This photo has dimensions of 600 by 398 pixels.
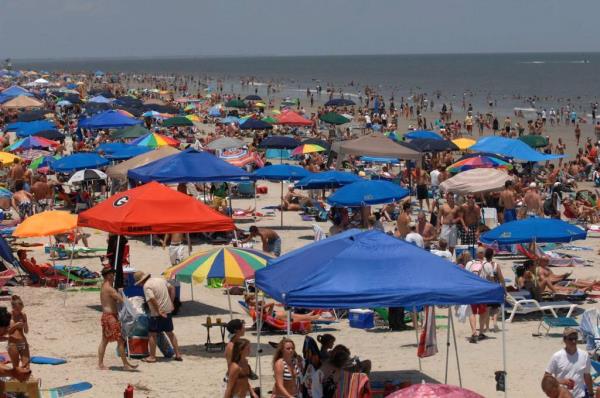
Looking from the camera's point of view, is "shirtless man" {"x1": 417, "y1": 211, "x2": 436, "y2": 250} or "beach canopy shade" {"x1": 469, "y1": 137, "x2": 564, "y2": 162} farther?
"beach canopy shade" {"x1": 469, "y1": 137, "x2": 564, "y2": 162}

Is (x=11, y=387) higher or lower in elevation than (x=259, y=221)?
higher

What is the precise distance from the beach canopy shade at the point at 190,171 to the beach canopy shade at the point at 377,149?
3761mm

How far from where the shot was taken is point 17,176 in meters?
23.8

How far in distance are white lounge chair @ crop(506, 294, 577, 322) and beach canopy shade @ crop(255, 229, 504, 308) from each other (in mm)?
4865

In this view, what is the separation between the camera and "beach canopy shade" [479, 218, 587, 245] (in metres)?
14.3

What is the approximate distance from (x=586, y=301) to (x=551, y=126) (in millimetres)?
39506

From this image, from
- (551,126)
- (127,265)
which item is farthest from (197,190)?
(551,126)

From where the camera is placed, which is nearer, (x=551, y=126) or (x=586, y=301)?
(x=586, y=301)

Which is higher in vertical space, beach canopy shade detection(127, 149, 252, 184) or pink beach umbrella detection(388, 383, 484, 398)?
pink beach umbrella detection(388, 383, 484, 398)

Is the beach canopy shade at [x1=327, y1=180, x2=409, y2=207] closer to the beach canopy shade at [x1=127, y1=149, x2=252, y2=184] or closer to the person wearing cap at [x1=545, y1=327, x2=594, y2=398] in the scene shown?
the beach canopy shade at [x1=127, y1=149, x2=252, y2=184]

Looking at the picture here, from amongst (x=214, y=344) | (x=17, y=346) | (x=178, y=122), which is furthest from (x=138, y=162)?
(x=178, y=122)

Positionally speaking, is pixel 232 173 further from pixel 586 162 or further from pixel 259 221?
pixel 586 162

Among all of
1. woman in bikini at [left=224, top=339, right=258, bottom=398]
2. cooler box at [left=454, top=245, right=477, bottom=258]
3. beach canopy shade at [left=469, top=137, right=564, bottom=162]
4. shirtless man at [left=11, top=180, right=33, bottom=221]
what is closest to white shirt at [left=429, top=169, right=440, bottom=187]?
beach canopy shade at [left=469, top=137, right=564, bottom=162]

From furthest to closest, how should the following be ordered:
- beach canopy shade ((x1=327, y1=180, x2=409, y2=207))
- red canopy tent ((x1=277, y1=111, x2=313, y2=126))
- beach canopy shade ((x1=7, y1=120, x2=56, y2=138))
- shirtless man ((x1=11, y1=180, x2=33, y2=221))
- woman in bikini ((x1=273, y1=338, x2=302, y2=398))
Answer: red canopy tent ((x1=277, y1=111, x2=313, y2=126))
beach canopy shade ((x1=7, y1=120, x2=56, y2=138))
shirtless man ((x1=11, y1=180, x2=33, y2=221))
beach canopy shade ((x1=327, y1=180, x2=409, y2=207))
woman in bikini ((x1=273, y1=338, x2=302, y2=398))
